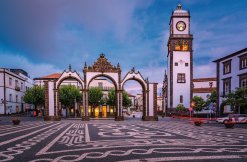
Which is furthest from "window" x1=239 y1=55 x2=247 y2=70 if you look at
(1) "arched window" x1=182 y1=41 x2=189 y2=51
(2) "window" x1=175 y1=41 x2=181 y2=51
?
(2) "window" x1=175 y1=41 x2=181 y2=51

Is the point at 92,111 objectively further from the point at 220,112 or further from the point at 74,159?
the point at 74,159

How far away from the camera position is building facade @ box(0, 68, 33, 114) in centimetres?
6225

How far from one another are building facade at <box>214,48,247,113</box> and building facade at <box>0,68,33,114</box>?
4857cm

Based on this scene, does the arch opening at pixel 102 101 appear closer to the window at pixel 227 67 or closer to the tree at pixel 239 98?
the window at pixel 227 67

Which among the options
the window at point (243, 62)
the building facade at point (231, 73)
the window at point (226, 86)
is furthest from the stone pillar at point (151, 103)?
the window at point (243, 62)

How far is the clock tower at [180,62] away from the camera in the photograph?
207 ft

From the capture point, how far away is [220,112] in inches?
1937

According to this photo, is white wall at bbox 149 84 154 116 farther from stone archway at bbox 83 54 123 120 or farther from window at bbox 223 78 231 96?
window at bbox 223 78 231 96

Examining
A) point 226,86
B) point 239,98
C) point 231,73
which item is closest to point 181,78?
point 226,86

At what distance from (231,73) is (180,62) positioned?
18.5 metres

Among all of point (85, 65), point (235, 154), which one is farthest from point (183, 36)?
point (235, 154)

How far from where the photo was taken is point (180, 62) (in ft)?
208

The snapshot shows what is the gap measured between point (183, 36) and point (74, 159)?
59519mm

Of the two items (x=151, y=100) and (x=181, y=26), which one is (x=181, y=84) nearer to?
(x=181, y=26)
